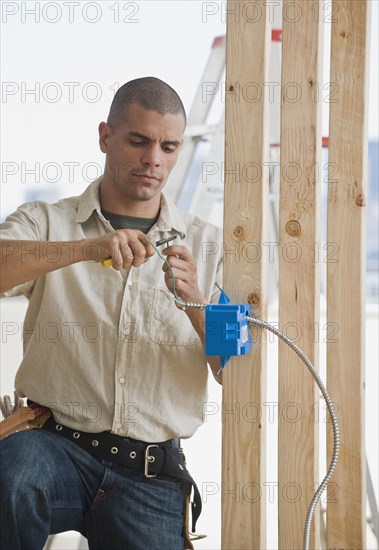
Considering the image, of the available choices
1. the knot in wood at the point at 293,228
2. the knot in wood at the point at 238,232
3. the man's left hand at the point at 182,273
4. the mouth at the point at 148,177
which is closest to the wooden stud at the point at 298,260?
the knot in wood at the point at 293,228

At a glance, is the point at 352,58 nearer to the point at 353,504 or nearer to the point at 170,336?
the point at 170,336

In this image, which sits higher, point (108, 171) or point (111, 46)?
point (111, 46)

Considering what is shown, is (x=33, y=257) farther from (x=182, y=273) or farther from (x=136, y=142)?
(x=136, y=142)

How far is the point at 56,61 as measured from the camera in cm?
456

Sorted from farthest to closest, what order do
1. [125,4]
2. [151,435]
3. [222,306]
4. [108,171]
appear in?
[125,4] < [108,171] < [151,435] < [222,306]

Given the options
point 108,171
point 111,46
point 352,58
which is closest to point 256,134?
point 352,58

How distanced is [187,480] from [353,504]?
1.38 ft

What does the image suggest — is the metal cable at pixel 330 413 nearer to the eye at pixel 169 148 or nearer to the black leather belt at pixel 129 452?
the black leather belt at pixel 129 452

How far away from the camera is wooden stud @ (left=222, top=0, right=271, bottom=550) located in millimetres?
1609

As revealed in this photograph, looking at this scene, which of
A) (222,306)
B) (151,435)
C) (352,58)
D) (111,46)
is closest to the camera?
(222,306)

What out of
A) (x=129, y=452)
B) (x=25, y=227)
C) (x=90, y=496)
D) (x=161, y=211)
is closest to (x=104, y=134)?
(x=161, y=211)

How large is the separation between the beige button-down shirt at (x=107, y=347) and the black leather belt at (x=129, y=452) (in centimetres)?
2

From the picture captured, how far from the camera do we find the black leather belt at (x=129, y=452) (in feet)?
6.15

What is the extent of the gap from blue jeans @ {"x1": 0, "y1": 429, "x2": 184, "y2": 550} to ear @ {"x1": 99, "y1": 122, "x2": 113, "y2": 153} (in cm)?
78
